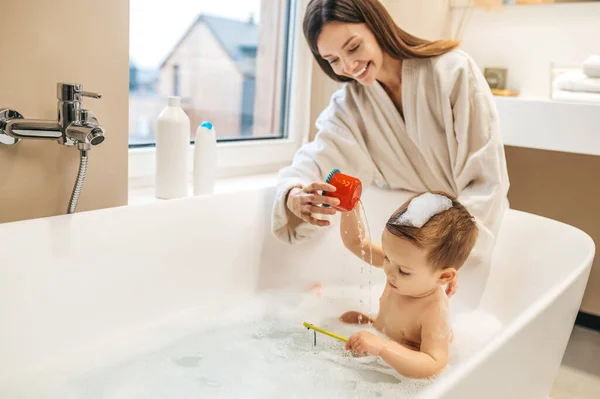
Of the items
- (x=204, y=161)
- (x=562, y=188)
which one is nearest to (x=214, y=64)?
(x=204, y=161)

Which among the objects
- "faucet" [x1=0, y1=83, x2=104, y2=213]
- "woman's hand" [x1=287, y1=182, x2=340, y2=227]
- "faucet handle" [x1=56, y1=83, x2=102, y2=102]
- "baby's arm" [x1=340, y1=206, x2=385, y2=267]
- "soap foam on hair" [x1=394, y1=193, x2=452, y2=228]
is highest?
"faucet handle" [x1=56, y1=83, x2=102, y2=102]

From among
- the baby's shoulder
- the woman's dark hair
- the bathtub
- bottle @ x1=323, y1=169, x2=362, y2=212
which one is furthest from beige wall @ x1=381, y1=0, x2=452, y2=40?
the baby's shoulder

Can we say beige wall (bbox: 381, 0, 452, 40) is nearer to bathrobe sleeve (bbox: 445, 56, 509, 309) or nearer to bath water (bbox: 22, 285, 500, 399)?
bathrobe sleeve (bbox: 445, 56, 509, 309)

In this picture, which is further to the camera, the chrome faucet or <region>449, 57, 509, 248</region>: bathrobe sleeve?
<region>449, 57, 509, 248</region>: bathrobe sleeve

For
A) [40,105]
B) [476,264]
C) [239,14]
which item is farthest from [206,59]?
[476,264]

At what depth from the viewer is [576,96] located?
1947 mm

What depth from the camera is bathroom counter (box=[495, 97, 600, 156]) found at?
184 centimetres

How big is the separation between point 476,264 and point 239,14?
1249 mm

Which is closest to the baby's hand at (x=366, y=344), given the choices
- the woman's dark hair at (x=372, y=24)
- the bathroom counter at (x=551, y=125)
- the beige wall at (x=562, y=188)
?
the woman's dark hair at (x=372, y=24)

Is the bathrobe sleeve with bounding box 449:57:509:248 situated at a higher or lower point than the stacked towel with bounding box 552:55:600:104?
lower

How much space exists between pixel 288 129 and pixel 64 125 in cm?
129

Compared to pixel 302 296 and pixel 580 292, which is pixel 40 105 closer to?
pixel 302 296

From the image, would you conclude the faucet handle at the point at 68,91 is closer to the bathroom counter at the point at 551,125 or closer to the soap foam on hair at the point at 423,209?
the soap foam on hair at the point at 423,209

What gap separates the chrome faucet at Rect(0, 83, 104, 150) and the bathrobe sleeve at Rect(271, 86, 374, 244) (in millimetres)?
570
